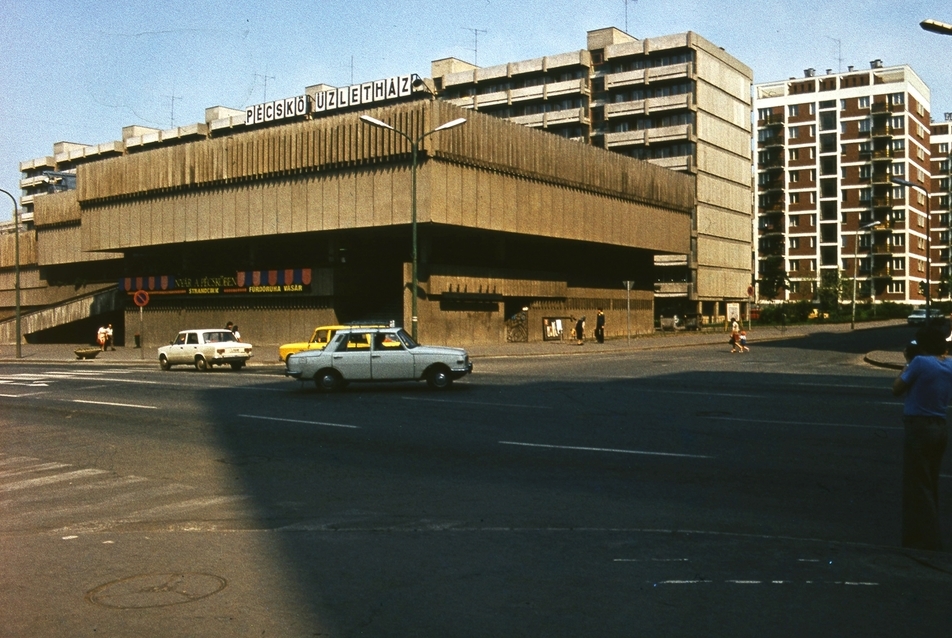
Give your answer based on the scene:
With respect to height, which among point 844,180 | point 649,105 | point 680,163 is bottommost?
point 680,163

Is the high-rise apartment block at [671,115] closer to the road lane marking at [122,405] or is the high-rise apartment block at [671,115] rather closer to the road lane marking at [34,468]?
the road lane marking at [122,405]

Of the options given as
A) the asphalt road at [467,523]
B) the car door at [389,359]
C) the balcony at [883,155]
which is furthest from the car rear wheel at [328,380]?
the balcony at [883,155]

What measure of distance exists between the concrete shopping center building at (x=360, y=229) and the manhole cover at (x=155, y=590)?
38082 millimetres

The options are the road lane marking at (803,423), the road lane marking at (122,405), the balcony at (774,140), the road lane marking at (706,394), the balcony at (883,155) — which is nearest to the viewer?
the road lane marking at (803,423)

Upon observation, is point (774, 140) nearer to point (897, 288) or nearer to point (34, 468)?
point (897, 288)

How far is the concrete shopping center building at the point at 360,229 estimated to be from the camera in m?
46.6

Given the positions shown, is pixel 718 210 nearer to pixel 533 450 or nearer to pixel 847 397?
pixel 847 397

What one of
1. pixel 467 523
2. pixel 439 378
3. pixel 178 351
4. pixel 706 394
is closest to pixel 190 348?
pixel 178 351

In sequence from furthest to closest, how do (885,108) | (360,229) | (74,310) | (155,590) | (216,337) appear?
1. (885,108)
2. (74,310)
3. (360,229)
4. (216,337)
5. (155,590)

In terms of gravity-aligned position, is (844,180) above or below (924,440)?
above

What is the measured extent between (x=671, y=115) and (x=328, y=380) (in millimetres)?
70472

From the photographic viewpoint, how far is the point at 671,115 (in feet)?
279

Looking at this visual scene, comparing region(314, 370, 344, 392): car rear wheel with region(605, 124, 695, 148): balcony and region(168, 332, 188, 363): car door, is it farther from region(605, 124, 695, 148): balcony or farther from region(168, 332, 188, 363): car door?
region(605, 124, 695, 148): balcony

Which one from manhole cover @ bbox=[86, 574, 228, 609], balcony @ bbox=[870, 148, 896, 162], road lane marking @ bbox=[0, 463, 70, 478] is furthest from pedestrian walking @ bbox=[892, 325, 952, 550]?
balcony @ bbox=[870, 148, 896, 162]
